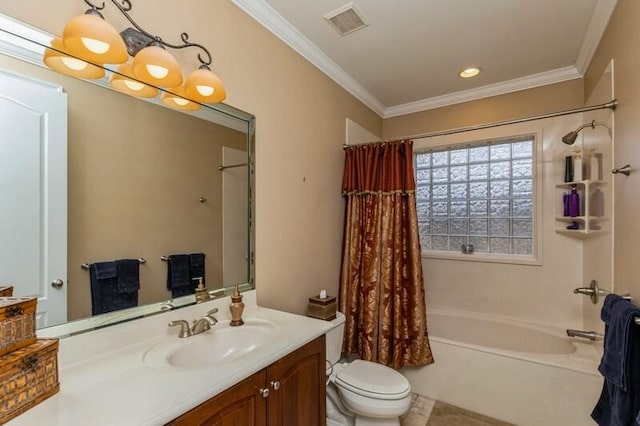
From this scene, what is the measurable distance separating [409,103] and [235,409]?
3023mm

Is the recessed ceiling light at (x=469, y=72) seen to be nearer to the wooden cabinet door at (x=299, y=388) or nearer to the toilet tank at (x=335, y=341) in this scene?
the toilet tank at (x=335, y=341)

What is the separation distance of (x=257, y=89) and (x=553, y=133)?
2430 millimetres

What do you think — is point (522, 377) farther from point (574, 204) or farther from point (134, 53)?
point (134, 53)

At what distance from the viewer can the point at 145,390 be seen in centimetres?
81

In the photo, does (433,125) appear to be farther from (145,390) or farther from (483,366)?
(145,390)

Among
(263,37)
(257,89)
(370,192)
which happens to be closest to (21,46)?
(257,89)

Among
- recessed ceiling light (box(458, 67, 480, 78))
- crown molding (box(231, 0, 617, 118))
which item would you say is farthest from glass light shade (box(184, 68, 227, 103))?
recessed ceiling light (box(458, 67, 480, 78))

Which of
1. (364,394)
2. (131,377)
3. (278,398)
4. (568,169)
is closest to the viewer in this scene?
(131,377)

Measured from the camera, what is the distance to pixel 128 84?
115cm

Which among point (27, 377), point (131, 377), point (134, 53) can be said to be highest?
point (134, 53)

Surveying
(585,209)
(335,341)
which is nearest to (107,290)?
(335,341)

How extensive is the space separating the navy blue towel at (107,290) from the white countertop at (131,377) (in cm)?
8

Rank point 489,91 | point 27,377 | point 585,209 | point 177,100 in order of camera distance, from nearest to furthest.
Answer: point 27,377 < point 177,100 < point 585,209 < point 489,91

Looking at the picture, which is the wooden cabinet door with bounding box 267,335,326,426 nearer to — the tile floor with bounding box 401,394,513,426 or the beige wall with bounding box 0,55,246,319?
the beige wall with bounding box 0,55,246,319
